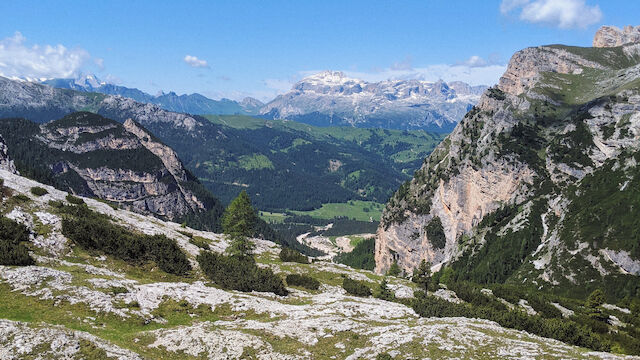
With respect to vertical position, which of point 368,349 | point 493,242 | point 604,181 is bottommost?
point 493,242

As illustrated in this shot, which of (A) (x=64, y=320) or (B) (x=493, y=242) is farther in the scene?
(B) (x=493, y=242)

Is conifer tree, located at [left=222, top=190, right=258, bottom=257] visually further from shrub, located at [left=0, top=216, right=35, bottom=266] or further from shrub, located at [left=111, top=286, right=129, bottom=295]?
shrub, located at [left=111, top=286, right=129, bottom=295]

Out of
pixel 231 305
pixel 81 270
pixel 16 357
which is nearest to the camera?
pixel 16 357

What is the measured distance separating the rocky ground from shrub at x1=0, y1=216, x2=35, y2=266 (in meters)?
2.13

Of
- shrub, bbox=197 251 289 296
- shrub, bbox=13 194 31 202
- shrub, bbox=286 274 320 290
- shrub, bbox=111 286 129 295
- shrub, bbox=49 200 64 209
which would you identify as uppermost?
shrub, bbox=13 194 31 202

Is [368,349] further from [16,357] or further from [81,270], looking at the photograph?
[81,270]

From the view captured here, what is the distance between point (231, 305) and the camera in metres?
41.6

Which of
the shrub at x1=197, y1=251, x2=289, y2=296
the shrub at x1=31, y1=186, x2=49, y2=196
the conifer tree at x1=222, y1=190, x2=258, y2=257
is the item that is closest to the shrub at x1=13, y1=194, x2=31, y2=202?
the shrub at x1=31, y1=186, x2=49, y2=196

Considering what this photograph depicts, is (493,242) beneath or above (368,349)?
beneath

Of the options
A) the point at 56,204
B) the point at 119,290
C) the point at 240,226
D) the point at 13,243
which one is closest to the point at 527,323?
the point at 119,290

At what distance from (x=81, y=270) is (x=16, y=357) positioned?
24854 millimetres

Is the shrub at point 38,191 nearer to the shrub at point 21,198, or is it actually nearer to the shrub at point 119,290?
the shrub at point 21,198

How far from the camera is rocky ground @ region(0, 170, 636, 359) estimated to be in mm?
26297

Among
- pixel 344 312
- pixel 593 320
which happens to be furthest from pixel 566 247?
pixel 344 312
